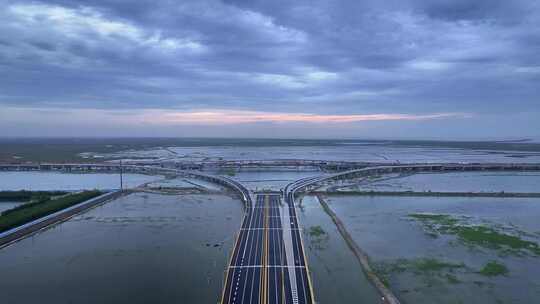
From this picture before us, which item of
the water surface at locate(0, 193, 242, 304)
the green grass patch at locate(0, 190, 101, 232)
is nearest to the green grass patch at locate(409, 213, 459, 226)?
the water surface at locate(0, 193, 242, 304)

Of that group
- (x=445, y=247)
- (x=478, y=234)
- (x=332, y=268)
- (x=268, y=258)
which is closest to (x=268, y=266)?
(x=268, y=258)

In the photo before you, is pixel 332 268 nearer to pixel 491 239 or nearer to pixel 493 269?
pixel 493 269

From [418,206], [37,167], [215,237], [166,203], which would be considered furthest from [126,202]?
[37,167]

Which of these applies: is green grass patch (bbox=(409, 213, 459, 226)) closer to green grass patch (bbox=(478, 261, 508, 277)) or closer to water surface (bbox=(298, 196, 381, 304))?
water surface (bbox=(298, 196, 381, 304))

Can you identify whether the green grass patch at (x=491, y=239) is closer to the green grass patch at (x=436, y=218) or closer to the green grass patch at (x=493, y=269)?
the green grass patch at (x=436, y=218)

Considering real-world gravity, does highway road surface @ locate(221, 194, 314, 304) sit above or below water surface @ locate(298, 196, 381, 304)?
above

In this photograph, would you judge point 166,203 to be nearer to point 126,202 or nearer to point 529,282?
point 126,202

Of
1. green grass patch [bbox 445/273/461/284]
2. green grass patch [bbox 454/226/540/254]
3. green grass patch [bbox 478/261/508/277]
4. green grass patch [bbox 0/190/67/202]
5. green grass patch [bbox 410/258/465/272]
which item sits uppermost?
green grass patch [bbox 0/190/67/202]

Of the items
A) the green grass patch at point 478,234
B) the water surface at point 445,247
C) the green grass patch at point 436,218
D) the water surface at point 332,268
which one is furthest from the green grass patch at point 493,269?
the green grass patch at point 436,218
